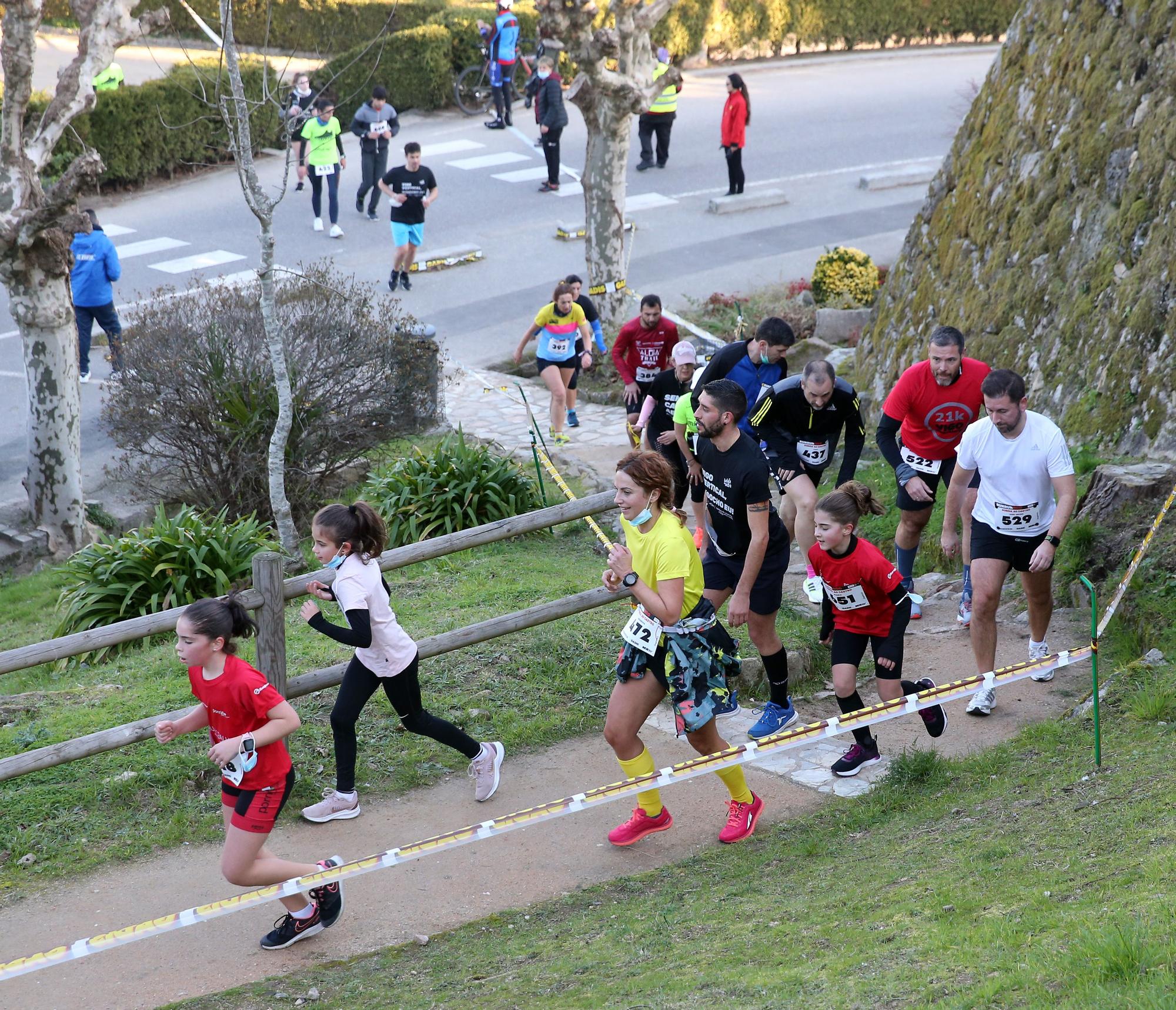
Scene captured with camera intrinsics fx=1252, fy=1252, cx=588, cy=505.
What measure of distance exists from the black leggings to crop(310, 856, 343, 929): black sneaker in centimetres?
84

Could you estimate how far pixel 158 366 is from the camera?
10555 mm

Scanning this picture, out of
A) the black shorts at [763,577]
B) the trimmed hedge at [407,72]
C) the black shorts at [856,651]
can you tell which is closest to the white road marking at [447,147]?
the trimmed hedge at [407,72]

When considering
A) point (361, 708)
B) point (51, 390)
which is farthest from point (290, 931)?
point (51, 390)

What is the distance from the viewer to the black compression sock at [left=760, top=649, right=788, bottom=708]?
6.52 meters

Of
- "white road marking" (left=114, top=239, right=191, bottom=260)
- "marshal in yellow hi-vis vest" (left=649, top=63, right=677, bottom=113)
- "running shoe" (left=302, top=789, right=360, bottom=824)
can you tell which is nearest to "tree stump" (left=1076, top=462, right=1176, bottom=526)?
"running shoe" (left=302, top=789, right=360, bottom=824)

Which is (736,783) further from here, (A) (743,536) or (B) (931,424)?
(B) (931,424)

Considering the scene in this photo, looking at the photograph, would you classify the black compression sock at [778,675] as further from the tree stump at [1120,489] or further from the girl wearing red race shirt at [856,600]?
the tree stump at [1120,489]

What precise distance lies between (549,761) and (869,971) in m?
2.92

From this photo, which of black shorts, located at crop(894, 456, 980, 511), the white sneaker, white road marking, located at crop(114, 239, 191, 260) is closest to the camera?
the white sneaker

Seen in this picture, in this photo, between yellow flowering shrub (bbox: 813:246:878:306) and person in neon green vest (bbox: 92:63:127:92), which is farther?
person in neon green vest (bbox: 92:63:127:92)

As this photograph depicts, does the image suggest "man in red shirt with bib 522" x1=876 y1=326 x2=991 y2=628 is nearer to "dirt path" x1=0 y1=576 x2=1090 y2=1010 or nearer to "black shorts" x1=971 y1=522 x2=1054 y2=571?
"black shorts" x1=971 y1=522 x2=1054 y2=571

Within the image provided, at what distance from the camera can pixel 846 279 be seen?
15586mm

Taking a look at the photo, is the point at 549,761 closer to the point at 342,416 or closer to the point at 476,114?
the point at 342,416

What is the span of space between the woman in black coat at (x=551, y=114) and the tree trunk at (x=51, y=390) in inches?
439
